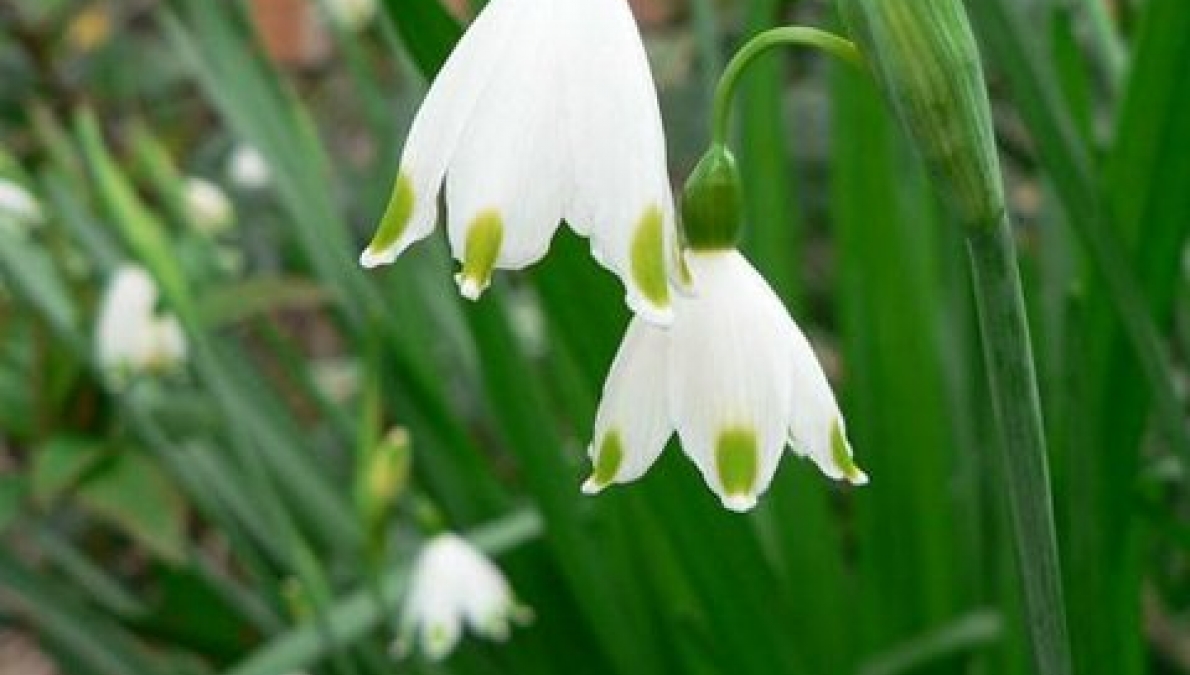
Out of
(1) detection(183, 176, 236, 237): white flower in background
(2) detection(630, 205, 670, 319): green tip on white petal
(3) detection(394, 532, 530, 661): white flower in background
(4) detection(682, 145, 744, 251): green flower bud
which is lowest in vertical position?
(3) detection(394, 532, 530, 661): white flower in background

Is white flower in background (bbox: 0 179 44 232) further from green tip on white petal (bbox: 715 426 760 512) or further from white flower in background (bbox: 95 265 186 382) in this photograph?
green tip on white petal (bbox: 715 426 760 512)

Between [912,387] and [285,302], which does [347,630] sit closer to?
[912,387]

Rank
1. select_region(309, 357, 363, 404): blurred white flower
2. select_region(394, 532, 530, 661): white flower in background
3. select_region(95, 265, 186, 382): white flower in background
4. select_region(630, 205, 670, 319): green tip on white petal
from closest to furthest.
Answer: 1. select_region(630, 205, 670, 319): green tip on white petal
2. select_region(394, 532, 530, 661): white flower in background
3. select_region(95, 265, 186, 382): white flower in background
4. select_region(309, 357, 363, 404): blurred white flower

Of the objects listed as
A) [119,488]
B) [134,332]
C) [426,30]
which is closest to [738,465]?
[426,30]

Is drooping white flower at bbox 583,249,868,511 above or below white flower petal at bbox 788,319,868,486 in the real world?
above

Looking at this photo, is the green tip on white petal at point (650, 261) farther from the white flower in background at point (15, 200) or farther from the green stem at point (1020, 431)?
the white flower in background at point (15, 200)

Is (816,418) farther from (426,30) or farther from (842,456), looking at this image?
(426,30)

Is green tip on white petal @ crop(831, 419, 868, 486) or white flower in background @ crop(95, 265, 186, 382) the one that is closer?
green tip on white petal @ crop(831, 419, 868, 486)

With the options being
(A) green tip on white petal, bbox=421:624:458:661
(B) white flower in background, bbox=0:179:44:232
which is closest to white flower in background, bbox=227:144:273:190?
(B) white flower in background, bbox=0:179:44:232

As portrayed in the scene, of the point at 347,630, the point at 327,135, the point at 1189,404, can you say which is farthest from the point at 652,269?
the point at 327,135
